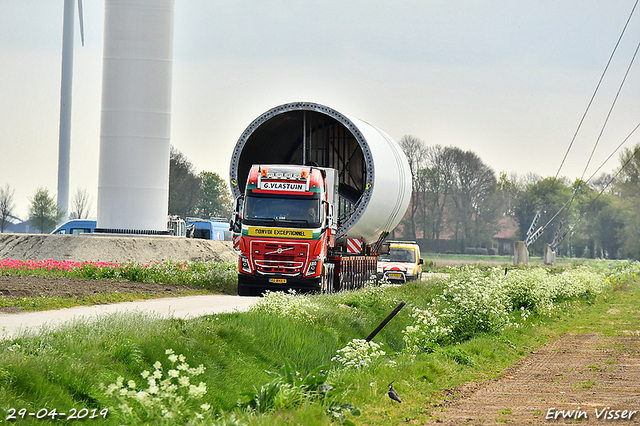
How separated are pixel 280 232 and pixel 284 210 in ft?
1.98

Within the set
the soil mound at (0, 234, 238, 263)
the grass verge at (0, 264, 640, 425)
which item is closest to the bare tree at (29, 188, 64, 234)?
the soil mound at (0, 234, 238, 263)

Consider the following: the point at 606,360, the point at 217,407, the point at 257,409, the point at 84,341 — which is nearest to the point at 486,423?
the point at 257,409

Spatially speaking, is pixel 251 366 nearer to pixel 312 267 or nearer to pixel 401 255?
pixel 312 267

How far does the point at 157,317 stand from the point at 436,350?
465 centimetres

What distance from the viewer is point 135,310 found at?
12617 millimetres

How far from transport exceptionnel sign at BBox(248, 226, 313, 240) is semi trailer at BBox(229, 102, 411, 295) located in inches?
1.1

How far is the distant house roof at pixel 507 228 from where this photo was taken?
3775 inches

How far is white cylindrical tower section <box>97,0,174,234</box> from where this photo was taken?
111 ft

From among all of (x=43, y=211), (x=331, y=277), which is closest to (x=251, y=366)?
(x=331, y=277)

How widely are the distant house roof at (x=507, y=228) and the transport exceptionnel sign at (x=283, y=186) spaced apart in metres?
75.7

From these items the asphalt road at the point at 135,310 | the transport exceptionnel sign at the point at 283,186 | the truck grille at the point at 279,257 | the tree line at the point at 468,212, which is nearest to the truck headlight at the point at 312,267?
the truck grille at the point at 279,257

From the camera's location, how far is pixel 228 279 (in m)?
24.6

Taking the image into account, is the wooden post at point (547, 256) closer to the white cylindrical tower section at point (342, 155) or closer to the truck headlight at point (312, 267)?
the white cylindrical tower section at point (342, 155)

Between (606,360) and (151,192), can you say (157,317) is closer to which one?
(606,360)
